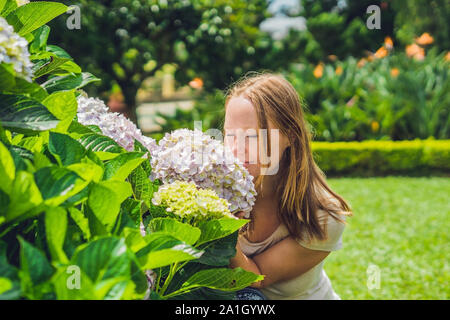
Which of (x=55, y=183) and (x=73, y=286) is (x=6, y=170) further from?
(x=73, y=286)

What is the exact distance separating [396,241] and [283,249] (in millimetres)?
4121

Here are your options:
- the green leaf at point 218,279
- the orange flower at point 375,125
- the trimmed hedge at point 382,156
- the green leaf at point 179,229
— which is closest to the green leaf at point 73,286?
the green leaf at point 179,229

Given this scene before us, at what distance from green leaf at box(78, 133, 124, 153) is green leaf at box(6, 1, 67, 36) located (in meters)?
0.28

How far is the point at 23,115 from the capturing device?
3.09 feet

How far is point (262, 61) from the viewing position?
11328 millimetres

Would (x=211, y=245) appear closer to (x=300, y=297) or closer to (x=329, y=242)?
(x=329, y=242)

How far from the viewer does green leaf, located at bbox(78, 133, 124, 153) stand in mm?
1188

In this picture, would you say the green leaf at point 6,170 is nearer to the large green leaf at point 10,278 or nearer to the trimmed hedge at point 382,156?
the large green leaf at point 10,278

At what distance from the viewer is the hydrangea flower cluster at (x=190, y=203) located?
1148mm

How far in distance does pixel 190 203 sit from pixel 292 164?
3.00 ft

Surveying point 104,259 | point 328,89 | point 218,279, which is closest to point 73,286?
point 104,259

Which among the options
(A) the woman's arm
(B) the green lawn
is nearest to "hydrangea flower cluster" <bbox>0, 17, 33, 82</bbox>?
(A) the woman's arm

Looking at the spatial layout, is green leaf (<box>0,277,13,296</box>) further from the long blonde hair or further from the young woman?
the long blonde hair

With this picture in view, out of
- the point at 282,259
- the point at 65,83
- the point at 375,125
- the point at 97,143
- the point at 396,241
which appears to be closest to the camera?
the point at 97,143
